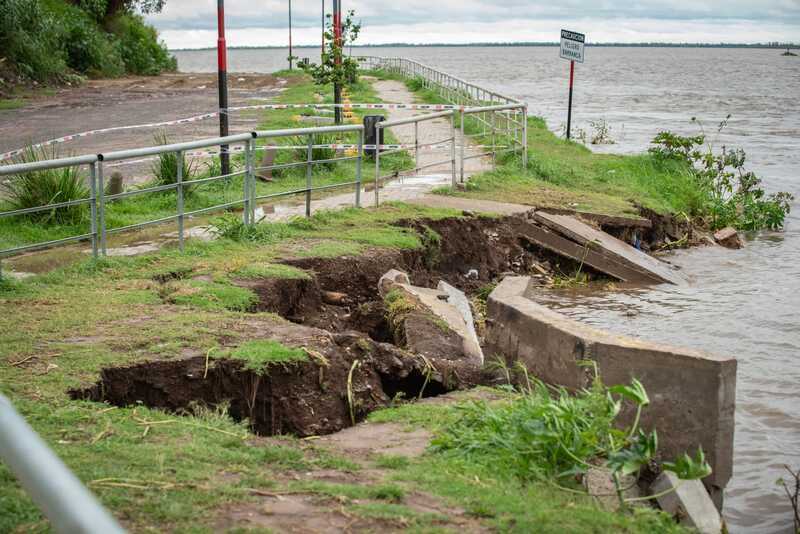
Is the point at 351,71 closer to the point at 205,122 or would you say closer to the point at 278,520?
the point at 205,122

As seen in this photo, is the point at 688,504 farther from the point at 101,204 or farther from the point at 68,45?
the point at 68,45

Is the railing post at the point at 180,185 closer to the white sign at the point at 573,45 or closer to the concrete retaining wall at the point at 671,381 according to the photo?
the concrete retaining wall at the point at 671,381

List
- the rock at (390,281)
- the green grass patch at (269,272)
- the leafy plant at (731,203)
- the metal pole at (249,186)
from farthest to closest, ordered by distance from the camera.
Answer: the leafy plant at (731,203) → the metal pole at (249,186) → the rock at (390,281) → the green grass patch at (269,272)

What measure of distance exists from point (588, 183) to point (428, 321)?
9.12 m

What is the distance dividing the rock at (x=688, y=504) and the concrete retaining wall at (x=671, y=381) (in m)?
0.56

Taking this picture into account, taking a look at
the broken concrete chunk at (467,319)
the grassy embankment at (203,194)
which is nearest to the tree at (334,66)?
the grassy embankment at (203,194)

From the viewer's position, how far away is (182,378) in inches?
241

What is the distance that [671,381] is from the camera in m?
6.08

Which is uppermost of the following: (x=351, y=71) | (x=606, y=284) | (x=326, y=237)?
(x=351, y=71)

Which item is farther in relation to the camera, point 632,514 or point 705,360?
point 705,360

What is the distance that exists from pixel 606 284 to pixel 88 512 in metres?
11.6

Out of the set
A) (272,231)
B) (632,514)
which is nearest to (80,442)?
(632,514)

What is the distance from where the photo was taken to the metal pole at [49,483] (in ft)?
4.45

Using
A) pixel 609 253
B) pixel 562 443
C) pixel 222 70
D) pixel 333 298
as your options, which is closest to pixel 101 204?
pixel 333 298
